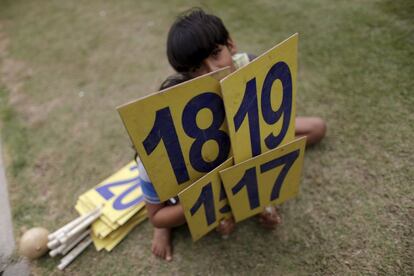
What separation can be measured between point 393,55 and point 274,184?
1161 millimetres

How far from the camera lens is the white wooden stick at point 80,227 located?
1374 millimetres

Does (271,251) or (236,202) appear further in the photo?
(271,251)

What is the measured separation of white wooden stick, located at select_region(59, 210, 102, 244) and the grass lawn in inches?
3.5

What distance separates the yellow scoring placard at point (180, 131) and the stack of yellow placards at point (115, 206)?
1.55 feet

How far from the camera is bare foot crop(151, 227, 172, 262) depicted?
1322 mm

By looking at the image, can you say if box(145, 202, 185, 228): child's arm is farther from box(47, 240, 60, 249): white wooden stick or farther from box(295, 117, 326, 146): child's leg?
box(295, 117, 326, 146): child's leg

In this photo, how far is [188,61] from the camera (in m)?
1.22

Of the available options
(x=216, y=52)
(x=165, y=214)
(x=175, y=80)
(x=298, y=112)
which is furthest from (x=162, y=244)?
(x=298, y=112)

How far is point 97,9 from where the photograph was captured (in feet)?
10.1

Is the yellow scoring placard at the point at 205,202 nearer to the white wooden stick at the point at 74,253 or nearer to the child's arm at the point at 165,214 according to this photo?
the child's arm at the point at 165,214

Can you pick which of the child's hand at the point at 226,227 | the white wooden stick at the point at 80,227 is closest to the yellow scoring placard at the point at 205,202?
the child's hand at the point at 226,227

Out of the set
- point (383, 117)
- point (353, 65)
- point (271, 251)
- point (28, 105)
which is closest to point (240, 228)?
point (271, 251)

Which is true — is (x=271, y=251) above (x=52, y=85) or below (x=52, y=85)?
below

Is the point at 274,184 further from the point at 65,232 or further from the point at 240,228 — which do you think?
the point at 65,232
